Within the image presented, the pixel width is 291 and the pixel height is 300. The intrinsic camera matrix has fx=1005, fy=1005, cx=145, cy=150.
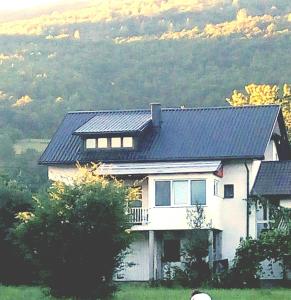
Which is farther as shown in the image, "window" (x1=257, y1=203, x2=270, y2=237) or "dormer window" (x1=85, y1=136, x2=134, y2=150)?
"dormer window" (x1=85, y1=136, x2=134, y2=150)

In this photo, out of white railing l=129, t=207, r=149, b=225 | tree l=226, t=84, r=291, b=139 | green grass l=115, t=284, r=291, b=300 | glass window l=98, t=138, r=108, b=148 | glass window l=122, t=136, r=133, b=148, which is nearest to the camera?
green grass l=115, t=284, r=291, b=300

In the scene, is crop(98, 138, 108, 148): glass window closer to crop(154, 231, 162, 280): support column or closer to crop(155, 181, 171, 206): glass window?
crop(155, 181, 171, 206): glass window

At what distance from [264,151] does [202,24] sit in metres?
93.1

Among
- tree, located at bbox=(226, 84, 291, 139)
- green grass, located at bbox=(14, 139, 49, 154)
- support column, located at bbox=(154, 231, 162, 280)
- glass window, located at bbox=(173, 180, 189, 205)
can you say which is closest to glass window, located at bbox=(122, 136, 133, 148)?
glass window, located at bbox=(173, 180, 189, 205)

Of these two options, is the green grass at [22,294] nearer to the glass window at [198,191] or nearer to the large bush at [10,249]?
the large bush at [10,249]

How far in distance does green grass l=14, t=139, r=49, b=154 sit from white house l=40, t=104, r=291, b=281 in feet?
123

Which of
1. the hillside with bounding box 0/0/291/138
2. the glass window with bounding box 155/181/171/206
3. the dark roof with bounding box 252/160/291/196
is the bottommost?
the glass window with bounding box 155/181/171/206

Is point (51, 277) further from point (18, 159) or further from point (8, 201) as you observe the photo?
point (18, 159)

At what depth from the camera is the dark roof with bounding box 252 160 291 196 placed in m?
44.2

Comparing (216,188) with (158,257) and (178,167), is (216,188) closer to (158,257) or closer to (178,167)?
(178,167)

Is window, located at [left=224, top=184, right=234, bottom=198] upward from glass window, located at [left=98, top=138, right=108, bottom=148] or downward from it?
downward

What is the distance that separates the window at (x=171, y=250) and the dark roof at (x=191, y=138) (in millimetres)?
3824

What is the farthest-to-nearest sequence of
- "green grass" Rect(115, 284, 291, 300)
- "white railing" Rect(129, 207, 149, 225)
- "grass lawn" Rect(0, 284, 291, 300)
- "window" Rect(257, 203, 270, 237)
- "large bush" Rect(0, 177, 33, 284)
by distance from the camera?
1. "window" Rect(257, 203, 270, 237)
2. "white railing" Rect(129, 207, 149, 225)
3. "large bush" Rect(0, 177, 33, 284)
4. "green grass" Rect(115, 284, 291, 300)
5. "grass lawn" Rect(0, 284, 291, 300)

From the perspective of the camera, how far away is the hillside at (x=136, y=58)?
304 ft
